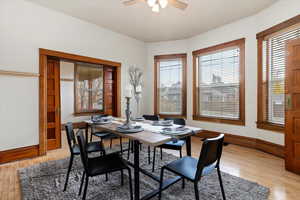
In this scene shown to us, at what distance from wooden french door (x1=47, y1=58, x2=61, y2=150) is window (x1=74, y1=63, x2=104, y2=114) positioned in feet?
6.39

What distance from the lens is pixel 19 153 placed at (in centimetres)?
281

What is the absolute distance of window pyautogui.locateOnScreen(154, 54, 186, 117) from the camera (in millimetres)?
4699

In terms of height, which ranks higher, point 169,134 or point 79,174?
point 169,134

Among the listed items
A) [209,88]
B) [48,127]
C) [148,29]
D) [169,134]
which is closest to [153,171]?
[169,134]

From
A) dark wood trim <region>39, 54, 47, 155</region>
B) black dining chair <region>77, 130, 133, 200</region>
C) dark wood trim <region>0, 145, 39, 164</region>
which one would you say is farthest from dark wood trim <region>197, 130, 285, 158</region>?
dark wood trim <region>0, 145, 39, 164</region>

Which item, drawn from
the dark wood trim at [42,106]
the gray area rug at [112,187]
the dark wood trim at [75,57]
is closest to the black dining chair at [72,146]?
the gray area rug at [112,187]

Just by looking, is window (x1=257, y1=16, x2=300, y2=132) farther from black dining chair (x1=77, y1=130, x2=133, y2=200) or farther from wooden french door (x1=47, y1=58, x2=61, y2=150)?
wooden french door (x1=47, y1=58, x2=61, y2=150)

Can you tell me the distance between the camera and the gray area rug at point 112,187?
5.88 ft

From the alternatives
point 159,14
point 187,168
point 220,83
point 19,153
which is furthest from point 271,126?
point 19,153

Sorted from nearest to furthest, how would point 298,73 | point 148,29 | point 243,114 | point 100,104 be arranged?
point 298,73 < point 243,114 < point 148,29 < point 100,104

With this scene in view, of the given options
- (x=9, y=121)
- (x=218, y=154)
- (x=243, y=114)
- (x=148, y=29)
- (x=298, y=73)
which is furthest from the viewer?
(x=148, y=29)

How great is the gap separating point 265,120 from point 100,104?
475 cm

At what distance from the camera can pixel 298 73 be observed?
228 centimetres

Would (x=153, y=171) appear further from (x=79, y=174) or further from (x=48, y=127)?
(x=48, y=127)
